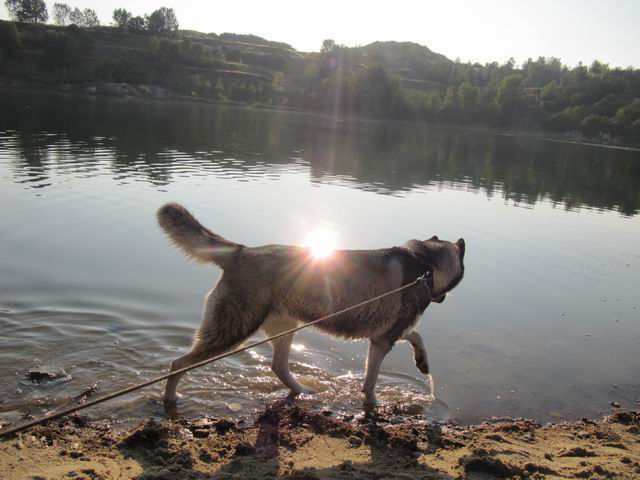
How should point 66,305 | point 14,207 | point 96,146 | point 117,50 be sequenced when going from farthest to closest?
1. point 117,50
2. point 96,146
3. point 14,207
4. point 66,305

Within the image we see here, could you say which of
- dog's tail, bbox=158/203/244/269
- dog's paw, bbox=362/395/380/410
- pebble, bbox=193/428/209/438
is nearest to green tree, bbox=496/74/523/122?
dog's paw, bbox=362/395/380/410

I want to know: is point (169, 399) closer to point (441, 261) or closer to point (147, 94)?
point (441, 261)

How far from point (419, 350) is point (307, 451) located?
286cm

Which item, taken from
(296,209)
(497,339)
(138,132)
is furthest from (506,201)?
(138,132)

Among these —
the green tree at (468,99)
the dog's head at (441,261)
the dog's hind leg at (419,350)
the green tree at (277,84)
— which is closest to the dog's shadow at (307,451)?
the dog's hind leg at (419,350)

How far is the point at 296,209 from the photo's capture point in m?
19.8

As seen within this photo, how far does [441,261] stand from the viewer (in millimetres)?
7754

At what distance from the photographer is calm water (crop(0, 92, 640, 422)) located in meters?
7.32

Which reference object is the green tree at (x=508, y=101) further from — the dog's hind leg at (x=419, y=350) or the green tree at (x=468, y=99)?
the dog's hind leg at (x=419, y=350)

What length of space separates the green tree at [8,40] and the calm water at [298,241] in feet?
438

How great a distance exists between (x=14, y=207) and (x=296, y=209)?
9.97m

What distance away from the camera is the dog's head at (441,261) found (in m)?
7.55

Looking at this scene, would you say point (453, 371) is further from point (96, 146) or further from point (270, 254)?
point (96, 146)

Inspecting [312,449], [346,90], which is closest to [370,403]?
[312,449]
